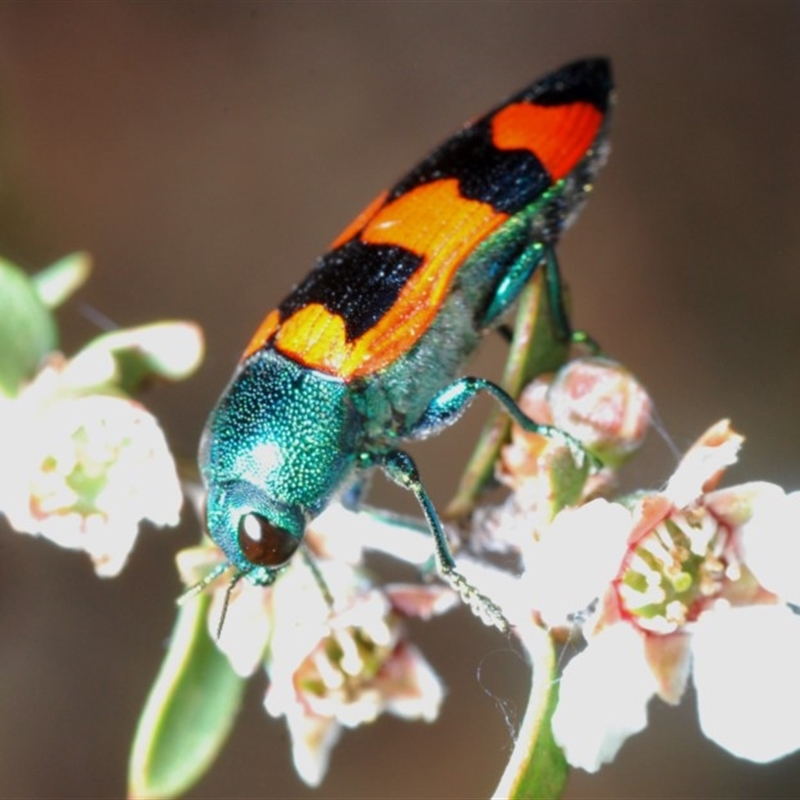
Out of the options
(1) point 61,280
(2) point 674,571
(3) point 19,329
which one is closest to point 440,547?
(2) point 674,571

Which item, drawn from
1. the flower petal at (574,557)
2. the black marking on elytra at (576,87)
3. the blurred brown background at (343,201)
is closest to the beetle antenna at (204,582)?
the flower petal at (574,557)

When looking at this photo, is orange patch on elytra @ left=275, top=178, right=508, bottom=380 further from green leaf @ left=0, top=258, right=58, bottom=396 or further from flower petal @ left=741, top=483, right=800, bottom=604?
flower petal @ left=741, top=483, right=800, bottom=604

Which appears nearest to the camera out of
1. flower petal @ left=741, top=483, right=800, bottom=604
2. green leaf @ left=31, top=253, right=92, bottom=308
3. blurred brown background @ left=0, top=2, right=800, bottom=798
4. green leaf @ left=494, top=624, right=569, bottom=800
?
green leaf @ left=494, top=624, right=569, bottom=800

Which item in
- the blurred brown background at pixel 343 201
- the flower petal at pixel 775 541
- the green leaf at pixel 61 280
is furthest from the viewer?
the blurred brown background at pixel 343 201

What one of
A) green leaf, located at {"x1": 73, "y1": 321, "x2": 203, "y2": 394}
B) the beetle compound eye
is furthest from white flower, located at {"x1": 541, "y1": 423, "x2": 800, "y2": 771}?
green leaf, located at {"x1": 73, "y1": 321, "x2": 203, "y2": 394}

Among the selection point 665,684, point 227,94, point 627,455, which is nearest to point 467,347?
point 627,455

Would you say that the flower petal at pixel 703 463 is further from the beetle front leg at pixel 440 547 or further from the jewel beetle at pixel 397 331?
the beetle front leg at pixel 440 547
